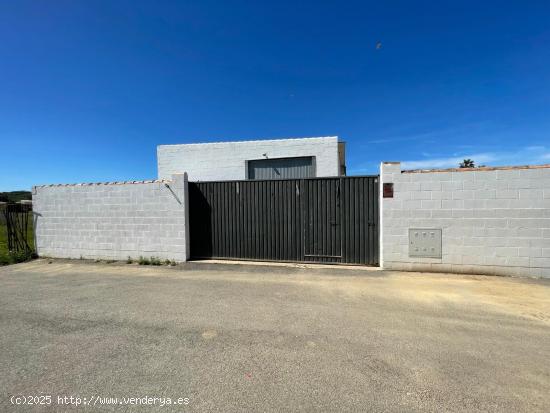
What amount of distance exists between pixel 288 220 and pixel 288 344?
453 cm

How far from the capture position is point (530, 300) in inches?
183

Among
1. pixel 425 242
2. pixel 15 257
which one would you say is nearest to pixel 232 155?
pixel 15 257

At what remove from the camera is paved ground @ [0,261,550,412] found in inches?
95.2

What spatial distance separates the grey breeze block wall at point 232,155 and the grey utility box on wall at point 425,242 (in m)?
5.60

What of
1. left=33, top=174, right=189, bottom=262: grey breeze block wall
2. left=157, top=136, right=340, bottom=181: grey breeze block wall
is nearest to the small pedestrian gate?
left=33, top=174, right=189, bottom=262: grey breeze block wall

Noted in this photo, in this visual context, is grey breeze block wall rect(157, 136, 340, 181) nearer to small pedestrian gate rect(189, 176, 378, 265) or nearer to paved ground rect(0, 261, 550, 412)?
small pedestrian gate rect(189, 176, 378, 265)

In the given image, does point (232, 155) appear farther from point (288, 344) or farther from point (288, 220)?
point (288, 344)

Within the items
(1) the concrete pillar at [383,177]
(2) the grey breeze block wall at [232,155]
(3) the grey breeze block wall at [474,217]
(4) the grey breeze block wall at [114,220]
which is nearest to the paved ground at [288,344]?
(3) the grey breeze block wall at [474,217]

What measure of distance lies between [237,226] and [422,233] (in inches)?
191

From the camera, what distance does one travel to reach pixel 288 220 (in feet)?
24.9

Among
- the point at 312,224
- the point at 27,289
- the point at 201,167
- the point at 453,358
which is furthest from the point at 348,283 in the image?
the point at 201,167

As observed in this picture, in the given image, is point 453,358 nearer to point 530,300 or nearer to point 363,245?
point 530,300

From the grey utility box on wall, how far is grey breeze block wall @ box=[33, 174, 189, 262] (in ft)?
20.0

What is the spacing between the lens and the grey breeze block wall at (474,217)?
5.90 meters
